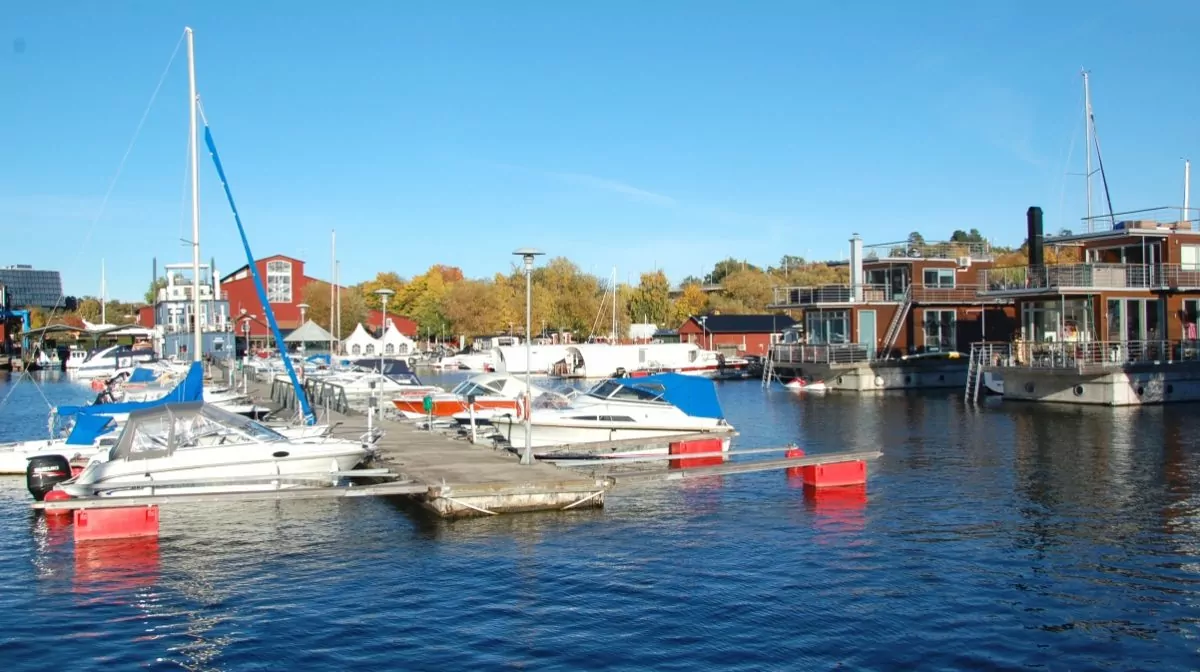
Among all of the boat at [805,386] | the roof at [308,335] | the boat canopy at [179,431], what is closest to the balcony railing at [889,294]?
the boat at [805,386]

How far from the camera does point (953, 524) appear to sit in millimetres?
21641

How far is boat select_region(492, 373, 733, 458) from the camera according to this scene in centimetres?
3039

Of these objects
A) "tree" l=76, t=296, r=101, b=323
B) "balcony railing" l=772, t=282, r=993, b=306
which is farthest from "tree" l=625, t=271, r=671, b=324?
"tree" l=76, t=296, r=101, b=323

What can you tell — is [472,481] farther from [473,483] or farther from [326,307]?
[326,307]

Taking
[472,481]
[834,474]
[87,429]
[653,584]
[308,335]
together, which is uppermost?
[308,335]

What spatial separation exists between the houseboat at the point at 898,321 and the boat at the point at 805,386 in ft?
1.70

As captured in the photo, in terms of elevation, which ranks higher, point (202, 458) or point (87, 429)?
point (87, 429)

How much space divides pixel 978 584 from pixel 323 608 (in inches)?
421

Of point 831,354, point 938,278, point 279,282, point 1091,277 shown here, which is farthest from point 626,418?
point 279,282

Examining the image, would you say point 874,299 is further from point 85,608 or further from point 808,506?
point 85,608

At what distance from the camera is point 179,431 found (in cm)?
2298

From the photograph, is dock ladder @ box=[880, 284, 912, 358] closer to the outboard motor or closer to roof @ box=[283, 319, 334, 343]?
roof @ box=[283, 319, 334, 343]

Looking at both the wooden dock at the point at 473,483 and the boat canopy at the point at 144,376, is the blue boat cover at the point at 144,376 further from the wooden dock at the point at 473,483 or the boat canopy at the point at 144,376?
the wooden dock at the point at 473,483

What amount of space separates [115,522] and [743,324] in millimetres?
79928
